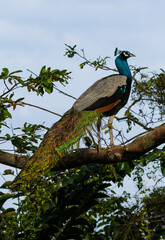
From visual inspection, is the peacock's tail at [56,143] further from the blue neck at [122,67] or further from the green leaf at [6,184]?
the blue neck at [122,67]

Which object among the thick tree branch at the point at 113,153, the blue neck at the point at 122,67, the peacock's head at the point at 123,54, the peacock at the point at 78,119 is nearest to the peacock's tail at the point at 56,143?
the peacock at the point at 78,119

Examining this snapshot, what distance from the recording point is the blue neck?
231 inches

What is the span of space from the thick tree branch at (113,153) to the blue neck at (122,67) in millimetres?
1720

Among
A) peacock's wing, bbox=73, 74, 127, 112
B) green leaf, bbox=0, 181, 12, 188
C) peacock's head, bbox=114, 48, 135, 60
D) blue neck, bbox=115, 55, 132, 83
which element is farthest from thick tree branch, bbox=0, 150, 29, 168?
peacock's head, bbox=114, 48, 135, 60

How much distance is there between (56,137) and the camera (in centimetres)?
464

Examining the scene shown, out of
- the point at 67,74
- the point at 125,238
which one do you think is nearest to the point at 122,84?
the point at 67,74

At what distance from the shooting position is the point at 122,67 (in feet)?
19.5

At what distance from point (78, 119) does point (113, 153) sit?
28.7 inches

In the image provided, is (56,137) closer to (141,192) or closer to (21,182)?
(21,182)

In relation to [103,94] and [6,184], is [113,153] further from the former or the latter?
[6,184]

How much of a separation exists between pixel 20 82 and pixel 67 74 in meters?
0.64

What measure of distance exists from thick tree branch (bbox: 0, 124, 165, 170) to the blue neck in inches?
67.7

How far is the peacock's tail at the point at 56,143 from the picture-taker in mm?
4301

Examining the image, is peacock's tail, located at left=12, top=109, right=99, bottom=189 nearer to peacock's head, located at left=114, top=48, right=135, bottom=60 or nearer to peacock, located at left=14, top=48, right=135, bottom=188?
peacock, located at left=14, top=48, right=135, bottom=188
